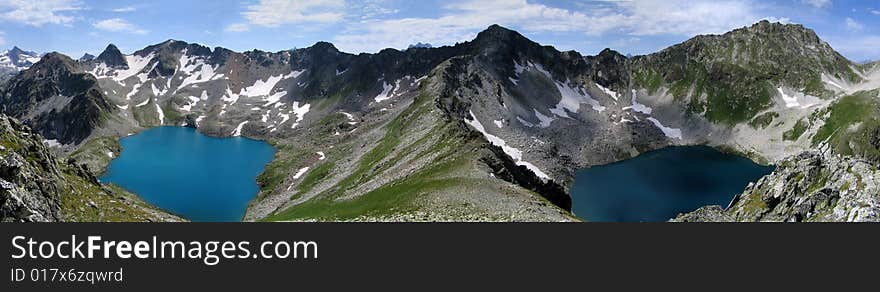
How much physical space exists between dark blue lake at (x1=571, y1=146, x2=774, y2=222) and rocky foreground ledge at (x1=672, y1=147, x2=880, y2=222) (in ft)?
170

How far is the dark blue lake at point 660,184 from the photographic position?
116812mm

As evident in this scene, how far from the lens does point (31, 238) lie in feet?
74.6

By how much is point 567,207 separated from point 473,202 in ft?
126

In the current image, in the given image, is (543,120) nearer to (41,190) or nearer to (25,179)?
(41,190)

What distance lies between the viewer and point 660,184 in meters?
142

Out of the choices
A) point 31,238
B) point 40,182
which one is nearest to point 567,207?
point 40,182

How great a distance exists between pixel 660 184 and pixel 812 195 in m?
99.7

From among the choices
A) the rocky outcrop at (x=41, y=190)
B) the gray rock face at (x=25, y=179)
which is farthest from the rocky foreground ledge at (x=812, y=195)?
the gray rock face at (x=25, y=179)

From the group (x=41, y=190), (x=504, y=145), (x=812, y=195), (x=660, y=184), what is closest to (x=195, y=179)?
(x=504, y=145)

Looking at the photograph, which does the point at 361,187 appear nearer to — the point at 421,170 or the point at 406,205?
the point at 421,170

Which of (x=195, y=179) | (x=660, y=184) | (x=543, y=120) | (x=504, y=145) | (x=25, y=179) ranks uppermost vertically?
(x=543, y=120)

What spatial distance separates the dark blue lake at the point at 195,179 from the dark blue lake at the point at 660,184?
7702 centimetres

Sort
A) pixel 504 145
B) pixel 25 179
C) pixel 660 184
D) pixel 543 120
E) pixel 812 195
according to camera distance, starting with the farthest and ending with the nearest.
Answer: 1. pixel 543 120
2. pixel 504 145
3. pixel 660 184
4. pixel 812 195
5. pixel 25 179

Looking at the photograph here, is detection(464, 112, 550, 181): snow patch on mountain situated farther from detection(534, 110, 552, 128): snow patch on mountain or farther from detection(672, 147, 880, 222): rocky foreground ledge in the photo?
detection(672, 147, 880, 222): rocky foreground ledge
